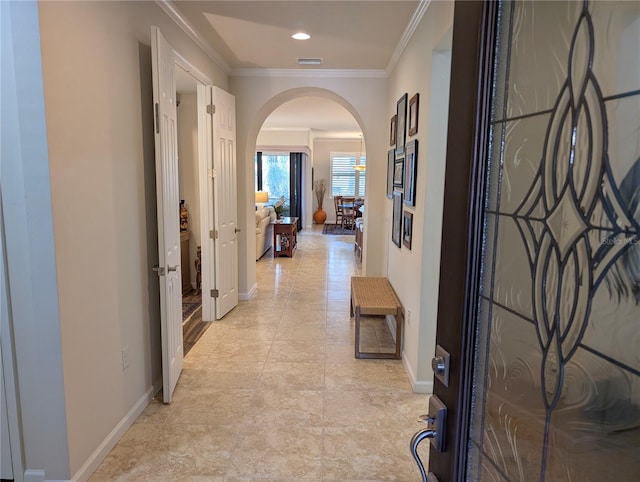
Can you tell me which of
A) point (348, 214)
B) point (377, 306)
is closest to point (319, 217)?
point (348, 214)

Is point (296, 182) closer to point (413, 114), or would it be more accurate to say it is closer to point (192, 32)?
point (192, 32)

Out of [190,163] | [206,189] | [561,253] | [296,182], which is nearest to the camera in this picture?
[561,253]

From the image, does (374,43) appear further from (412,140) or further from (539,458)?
(539,458)

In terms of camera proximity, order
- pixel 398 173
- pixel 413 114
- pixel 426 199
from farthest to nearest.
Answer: pixel 398 173 < pixel 413 114 < pixel 426 199

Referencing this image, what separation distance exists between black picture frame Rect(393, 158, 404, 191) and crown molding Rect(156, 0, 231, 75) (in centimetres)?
206

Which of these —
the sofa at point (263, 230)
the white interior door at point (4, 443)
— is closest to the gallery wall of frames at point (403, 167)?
the white interior door at point (4, 443)

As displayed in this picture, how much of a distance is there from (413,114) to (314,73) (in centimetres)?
205

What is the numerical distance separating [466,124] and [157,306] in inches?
101

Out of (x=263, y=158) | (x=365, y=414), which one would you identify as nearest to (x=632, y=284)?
(x=365, y=414)

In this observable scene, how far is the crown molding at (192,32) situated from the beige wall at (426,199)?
1.80 m

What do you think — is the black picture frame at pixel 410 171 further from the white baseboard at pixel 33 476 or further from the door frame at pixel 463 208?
the white baseboard at pixel 33 476

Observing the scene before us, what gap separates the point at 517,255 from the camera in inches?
30.8

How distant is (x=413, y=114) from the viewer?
10.4 ft

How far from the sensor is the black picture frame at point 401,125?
3.55m
